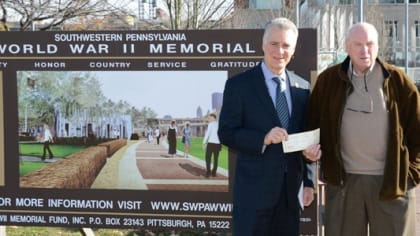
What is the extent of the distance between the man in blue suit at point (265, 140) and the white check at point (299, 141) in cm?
5

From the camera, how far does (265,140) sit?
3.35 m

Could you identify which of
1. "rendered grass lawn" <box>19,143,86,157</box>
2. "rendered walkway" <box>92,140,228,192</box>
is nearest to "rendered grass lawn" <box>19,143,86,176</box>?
"rendered grass lawn" <box>19,143,86,157</box>

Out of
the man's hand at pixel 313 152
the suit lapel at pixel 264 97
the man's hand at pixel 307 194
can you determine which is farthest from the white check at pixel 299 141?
the man's hand at pixel 307 194

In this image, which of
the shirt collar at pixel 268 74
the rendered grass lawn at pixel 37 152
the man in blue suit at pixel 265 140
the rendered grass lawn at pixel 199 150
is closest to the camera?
the man in blue suit at pixel 265 140

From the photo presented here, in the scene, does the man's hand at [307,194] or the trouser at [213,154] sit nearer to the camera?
the man's hand at [307,194]

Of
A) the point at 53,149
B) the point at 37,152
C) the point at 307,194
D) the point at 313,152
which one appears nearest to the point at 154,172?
the point at 53,149

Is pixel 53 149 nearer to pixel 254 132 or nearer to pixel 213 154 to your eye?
pixel 213 154

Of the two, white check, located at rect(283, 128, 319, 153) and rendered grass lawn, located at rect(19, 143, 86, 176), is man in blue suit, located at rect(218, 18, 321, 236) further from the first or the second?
rendered grass lawn, located at rect(19, 143, 86, 176)

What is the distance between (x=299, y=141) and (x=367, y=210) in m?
0.76

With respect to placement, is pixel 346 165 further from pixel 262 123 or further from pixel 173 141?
pixel 173 141

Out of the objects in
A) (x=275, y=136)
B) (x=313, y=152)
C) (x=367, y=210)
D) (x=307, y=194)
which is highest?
(x=275, y=136)

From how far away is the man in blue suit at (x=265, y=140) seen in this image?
11.3 feet

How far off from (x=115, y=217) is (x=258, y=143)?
225 centimetres

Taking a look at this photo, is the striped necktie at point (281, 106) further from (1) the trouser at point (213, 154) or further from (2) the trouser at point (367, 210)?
(1) the trouser at point (213, 154)
